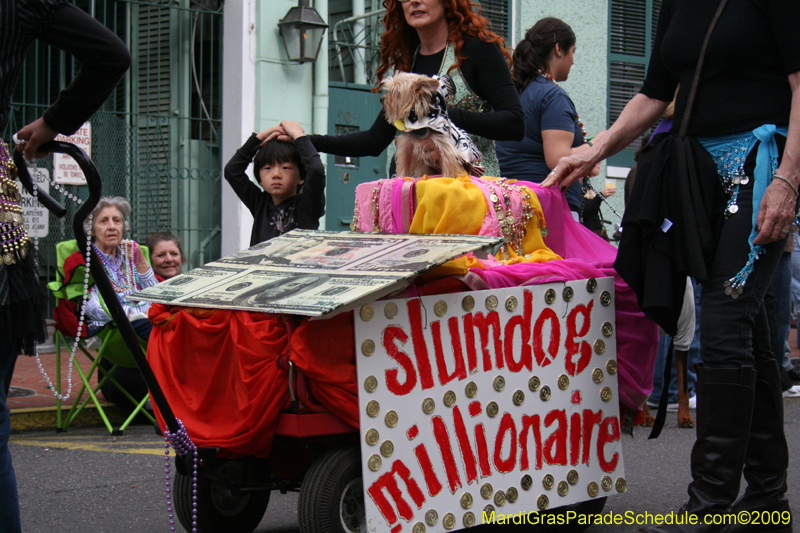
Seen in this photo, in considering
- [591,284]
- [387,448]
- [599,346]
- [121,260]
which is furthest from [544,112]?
[121,260]

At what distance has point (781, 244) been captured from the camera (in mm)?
2918

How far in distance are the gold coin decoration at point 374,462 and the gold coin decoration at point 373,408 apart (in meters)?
0.11

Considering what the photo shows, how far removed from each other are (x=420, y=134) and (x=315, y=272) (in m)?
0.99

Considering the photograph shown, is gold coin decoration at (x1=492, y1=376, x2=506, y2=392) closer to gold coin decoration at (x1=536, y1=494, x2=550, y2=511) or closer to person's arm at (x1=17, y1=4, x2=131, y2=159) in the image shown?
gold coin decoration at (x1=536, y1=494, x2=550, y2=511)

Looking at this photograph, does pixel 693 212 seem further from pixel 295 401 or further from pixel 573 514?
pixel 295 401

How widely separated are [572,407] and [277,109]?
22.8ft

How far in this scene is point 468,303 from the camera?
9.46 feet

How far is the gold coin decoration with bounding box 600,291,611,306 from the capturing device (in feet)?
10.6

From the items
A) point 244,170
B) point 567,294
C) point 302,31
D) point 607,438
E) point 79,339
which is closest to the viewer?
A: point 567,294

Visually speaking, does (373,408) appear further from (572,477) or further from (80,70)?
(80,70)

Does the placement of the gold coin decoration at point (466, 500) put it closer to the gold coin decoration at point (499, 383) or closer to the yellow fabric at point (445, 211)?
the gold coin decoration at point (499, 383)

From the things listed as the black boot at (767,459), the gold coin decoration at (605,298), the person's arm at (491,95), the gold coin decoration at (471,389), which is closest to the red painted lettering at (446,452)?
the gold coin decoration at (471,389)

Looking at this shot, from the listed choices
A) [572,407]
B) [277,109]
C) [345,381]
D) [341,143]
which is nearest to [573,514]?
[572,407]

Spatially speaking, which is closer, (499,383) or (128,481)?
(499,383)
